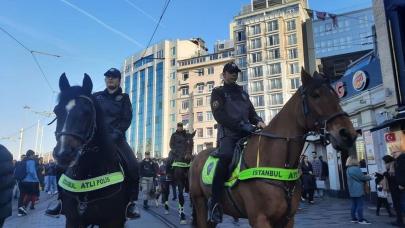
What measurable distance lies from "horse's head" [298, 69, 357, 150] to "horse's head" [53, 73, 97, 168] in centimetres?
272

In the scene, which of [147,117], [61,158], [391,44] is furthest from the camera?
[147,117]

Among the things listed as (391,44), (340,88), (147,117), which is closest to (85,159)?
(391,44)

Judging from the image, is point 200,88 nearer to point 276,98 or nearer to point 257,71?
point 257,71

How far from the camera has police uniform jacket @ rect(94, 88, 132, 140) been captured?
224 inches

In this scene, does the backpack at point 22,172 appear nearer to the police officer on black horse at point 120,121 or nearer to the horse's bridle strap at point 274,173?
the police officer on black horse at point 120,121

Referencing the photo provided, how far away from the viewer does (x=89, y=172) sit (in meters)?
4.85

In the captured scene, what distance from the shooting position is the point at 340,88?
23781mm

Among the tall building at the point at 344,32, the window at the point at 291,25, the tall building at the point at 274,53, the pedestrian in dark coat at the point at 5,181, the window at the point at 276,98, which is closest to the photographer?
the pedestrian in dark coat at the point at 5,181

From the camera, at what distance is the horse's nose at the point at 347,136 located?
4.29 metres

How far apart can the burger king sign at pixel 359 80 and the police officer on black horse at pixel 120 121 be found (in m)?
18.3

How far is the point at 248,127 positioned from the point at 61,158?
2.80 meters

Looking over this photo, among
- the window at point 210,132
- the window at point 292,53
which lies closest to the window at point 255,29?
the window at point 292,53

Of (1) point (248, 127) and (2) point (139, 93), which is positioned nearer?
(1) point (248, 127)

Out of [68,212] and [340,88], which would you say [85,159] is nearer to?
[68,212]
